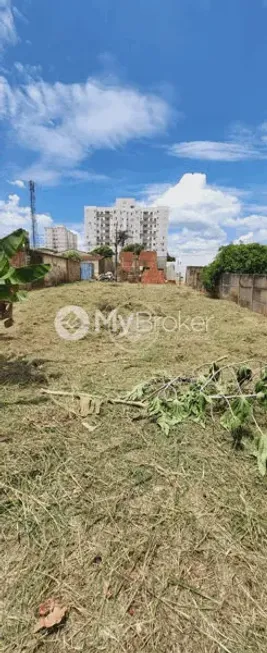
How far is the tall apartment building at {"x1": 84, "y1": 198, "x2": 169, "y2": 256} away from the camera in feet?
243

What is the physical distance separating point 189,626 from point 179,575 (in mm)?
195

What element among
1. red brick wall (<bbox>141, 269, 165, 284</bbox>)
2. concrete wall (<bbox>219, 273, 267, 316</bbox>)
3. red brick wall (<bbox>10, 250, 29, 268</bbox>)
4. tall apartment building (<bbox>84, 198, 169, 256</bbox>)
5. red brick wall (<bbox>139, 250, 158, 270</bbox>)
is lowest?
concrete wall (<bbox>219, 273, 267, 316</bbox>)

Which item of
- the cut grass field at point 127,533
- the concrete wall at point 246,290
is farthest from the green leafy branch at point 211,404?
the concrete wall at point 246,290

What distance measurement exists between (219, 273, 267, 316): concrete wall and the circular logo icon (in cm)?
454

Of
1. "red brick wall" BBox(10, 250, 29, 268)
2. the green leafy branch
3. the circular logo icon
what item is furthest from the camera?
"red brick wall" BBox(10, 250, 29, 268)

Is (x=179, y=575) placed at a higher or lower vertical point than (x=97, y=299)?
lower

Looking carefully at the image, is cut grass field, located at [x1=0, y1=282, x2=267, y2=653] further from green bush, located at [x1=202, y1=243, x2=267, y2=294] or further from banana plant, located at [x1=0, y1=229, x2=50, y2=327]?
green bush, located at [x1=202, y1=243, x2=267, y2=294]

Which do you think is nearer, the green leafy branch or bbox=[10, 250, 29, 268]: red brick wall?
the green leafy branch

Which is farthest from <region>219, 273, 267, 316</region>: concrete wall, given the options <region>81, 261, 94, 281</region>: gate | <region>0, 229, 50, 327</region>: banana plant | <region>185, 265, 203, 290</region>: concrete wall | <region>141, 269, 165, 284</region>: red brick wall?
<region>81, 261, 94, 281</region>: gate

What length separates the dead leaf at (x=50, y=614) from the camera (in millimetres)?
1198

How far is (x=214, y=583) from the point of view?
4.53 feet

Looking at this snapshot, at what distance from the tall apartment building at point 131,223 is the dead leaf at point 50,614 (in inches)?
2938

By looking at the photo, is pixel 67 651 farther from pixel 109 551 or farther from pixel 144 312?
pixel 144 312

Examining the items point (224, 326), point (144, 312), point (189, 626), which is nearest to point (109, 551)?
point (189, 626)
